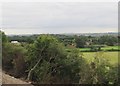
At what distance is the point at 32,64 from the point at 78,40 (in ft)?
21.6

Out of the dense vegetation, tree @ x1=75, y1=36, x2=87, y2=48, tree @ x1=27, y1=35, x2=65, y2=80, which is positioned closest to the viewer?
the dense vegetation

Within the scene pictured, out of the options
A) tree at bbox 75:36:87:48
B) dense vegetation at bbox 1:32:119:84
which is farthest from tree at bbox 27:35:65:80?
tree at bbox 75:36:87:48

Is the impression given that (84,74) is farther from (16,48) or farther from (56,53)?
(16,48)

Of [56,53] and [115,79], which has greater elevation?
[56,53]

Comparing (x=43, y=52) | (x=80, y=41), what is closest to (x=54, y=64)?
(x=43, y=52)

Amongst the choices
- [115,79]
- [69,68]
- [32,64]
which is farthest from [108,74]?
[32,64]

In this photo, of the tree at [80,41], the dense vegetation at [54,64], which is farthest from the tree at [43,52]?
the tree at [80,41]

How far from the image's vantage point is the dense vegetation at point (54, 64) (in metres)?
14.8

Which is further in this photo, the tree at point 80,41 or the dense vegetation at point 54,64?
the tree at point 80,41

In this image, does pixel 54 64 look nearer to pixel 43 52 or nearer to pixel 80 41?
pixel 43 52

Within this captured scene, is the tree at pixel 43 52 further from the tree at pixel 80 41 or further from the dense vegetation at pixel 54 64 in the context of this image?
the tree at pixel 80 41

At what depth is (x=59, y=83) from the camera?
15.4 m

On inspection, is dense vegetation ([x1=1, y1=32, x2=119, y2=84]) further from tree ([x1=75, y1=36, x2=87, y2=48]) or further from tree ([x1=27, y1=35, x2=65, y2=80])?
tree ([x1=75, y1=36, x2=87, y2=48])

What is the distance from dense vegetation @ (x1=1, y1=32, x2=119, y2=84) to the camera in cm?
1475
